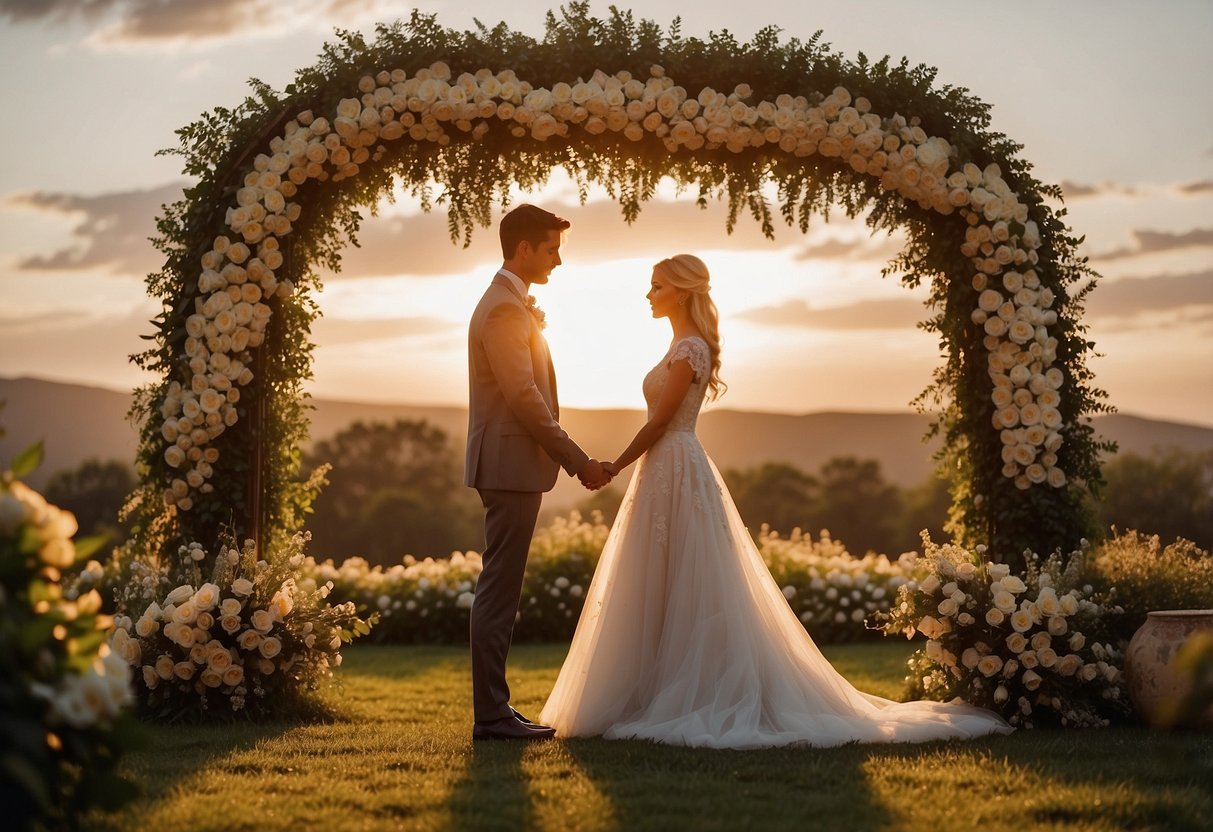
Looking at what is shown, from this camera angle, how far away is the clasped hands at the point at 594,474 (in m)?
6.11

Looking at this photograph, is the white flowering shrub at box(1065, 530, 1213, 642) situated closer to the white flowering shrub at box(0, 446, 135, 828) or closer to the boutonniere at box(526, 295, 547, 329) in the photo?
the boutonniere at box(526, 295, 547, 329)

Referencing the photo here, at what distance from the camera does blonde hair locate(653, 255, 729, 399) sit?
6.46 meters

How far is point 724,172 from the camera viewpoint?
7.21 m

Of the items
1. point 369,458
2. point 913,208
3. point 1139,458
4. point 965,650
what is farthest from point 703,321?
point 369,458

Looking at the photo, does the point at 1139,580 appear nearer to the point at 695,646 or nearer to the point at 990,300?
the point at 990,300

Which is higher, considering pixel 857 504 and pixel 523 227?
pixel 523 227

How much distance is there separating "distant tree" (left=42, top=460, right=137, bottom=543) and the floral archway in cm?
2065

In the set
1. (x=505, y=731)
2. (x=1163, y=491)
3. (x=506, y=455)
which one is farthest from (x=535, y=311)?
(x=1163, y=491)

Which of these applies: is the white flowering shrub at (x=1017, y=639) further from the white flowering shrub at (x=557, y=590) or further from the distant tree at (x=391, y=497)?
the distant tree at (x=391, y=497)

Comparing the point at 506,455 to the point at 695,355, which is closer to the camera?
the point at 506,455

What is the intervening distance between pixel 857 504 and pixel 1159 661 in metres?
23.1

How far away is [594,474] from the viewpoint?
618 centimetres

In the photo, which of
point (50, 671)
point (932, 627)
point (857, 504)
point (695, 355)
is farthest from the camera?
point (857, 504)

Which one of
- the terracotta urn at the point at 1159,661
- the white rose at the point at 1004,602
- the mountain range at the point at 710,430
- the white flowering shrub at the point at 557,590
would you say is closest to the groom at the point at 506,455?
the white rose at the point at 1004,602
